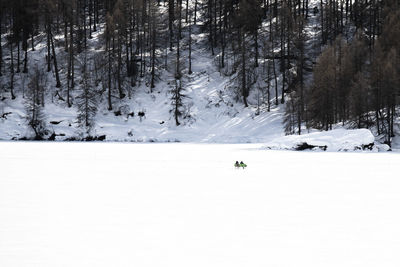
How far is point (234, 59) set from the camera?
58.2m

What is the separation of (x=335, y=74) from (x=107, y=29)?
35.1 meters

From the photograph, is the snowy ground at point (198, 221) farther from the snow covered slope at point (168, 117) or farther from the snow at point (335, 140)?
the snow covered slope at point (168, 117)

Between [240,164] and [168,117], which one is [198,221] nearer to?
[240,164]

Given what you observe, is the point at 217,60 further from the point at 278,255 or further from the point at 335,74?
the point at 278,255

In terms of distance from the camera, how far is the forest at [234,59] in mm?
40825

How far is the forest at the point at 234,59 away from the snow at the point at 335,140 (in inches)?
237

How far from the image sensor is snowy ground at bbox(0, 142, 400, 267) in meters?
5.96

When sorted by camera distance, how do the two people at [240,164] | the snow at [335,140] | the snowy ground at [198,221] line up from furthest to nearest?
1. the snow at [335,140]
2. the two people at [240,164]
3. the snowy ground at [198,221]

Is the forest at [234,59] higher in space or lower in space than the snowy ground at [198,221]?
higher

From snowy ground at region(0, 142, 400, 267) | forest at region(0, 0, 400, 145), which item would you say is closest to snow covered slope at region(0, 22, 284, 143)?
forest at region(0, 0, 400, 145)

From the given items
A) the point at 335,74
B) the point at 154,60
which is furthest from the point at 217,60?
the point at 335,74

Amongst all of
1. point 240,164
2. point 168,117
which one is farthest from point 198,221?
point 168,117

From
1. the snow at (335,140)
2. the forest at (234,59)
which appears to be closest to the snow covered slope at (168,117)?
the forest at (234,59)

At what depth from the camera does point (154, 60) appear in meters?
57.9
